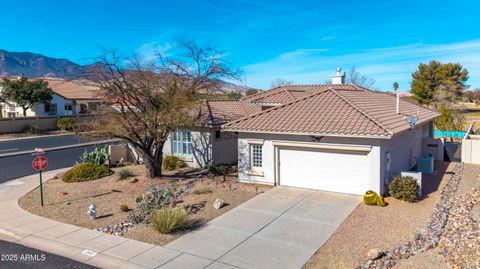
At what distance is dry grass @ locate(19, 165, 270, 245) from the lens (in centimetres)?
1202

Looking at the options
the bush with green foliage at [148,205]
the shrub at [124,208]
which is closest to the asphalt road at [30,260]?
the bush with green foliage at [148,205]

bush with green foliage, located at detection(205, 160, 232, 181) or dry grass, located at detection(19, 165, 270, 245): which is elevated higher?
bush with green foliage, located at detection(205, 160, 232, 181)

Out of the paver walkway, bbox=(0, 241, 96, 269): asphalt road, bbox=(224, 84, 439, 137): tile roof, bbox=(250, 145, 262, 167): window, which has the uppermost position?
bbox=(224, 84, 439, 137): tile roof

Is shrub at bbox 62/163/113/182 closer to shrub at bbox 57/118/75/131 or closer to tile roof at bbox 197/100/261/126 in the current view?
tile roof at bbox 197/100/261/126

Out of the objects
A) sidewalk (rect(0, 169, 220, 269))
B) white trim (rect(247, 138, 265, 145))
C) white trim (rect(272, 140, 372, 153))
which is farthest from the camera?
white trim (rect(247, 138, 265, 145))

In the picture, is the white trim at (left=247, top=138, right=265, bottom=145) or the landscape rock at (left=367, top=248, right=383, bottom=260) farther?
the white trim at (left=247, top=138, right=265, bottom=145)

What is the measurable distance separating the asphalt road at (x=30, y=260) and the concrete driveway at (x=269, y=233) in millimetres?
2518

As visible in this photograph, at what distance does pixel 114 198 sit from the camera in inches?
591

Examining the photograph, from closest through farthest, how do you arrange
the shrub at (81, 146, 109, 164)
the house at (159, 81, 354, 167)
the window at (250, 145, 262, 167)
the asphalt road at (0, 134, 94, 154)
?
the window at (250, 145, 262, 167) → the house at (159, 81, 354, 167) → the shrub at (81, 146, 109, 164) → the asphalt road at (0, 134, 94, 154)

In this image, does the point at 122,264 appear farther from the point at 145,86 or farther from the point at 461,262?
the point at 145,86

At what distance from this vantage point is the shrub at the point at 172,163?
817 inches

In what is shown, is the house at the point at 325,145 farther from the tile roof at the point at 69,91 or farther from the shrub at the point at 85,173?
the tile roof at the point at 69,91

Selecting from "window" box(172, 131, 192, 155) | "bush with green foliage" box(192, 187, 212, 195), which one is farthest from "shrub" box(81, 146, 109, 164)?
"bush with green foliage" box(192, 187, 212, 195)

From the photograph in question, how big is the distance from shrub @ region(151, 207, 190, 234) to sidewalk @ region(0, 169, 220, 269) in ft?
2.76
